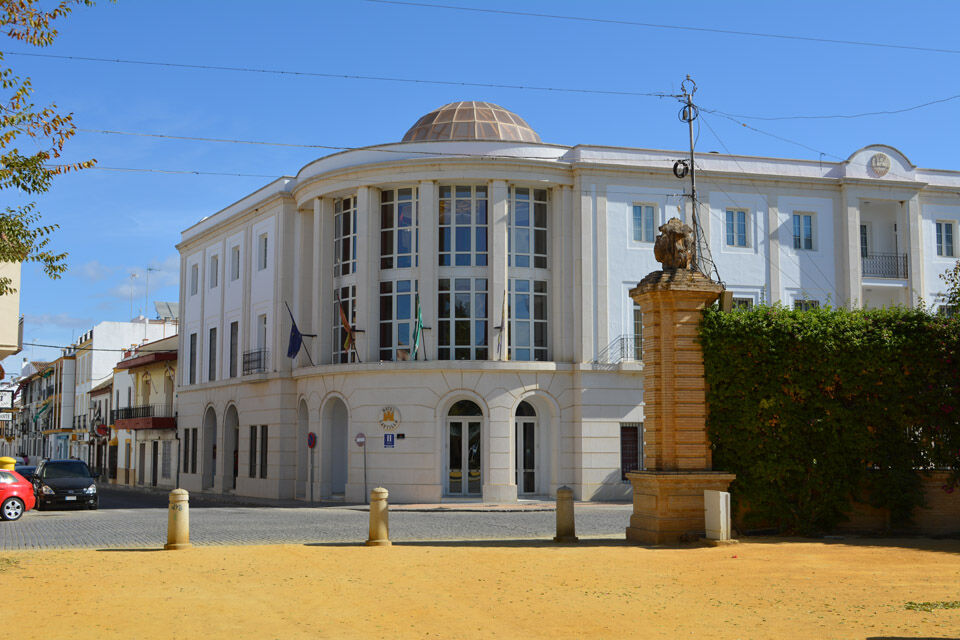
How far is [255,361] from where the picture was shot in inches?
1542

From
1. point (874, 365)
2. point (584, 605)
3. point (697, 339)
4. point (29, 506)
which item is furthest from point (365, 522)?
point (584, 605)

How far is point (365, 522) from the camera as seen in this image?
953 inches

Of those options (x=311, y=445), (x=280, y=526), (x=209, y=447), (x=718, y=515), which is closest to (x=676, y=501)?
(x=718, y=515)

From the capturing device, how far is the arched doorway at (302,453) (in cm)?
3606

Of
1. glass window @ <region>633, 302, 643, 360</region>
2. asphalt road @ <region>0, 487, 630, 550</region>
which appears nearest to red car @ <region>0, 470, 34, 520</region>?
asphalt road @ <region>0, 487, 630, 550</region>

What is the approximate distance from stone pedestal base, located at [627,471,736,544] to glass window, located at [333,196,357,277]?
20.4 m

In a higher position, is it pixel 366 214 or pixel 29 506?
pixel 366 214

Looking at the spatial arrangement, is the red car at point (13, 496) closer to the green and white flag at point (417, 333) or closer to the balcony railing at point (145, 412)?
the green and white flag at point (417, 333)

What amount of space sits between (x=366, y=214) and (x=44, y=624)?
25136 millimetres

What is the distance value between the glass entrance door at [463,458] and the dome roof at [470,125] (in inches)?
428

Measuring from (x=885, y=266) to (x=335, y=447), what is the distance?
2112cm

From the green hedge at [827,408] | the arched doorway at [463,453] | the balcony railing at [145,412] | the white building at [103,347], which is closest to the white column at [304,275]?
the arched doorway at [463,453]

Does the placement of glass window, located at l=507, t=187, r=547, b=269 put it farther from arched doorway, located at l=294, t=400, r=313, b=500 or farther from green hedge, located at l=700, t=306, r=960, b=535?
green hedge, located at l=700, t=306, r=960, b=535

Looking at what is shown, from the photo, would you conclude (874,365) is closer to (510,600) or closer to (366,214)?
(510,600)
